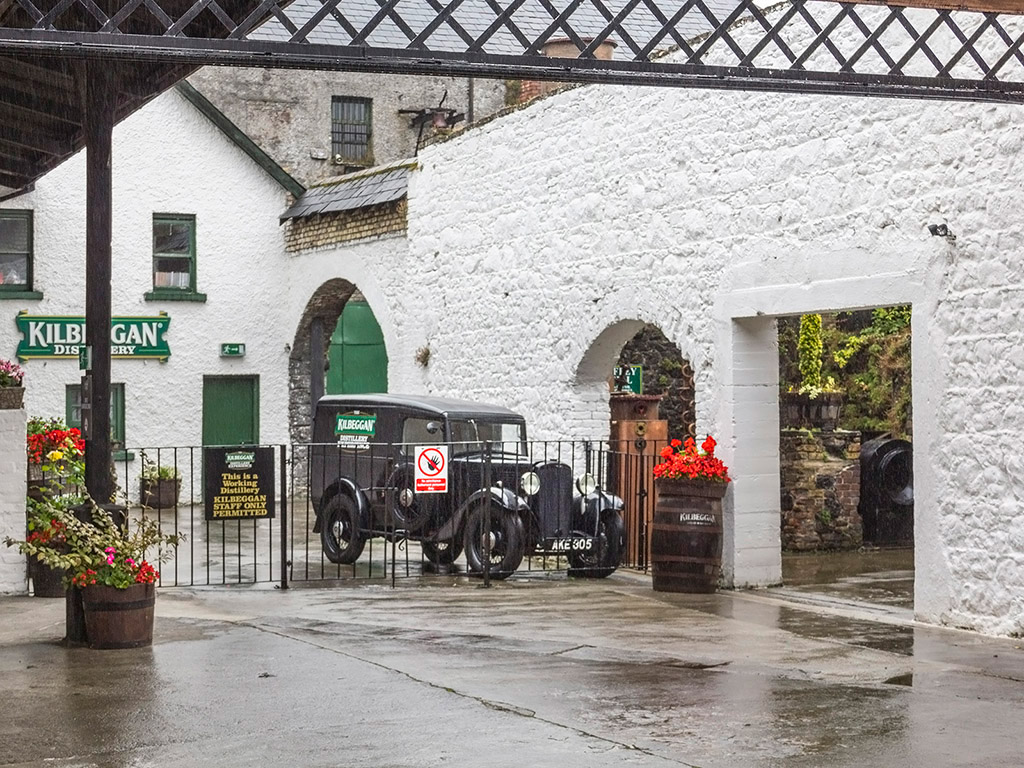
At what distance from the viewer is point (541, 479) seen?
13992 millimetres

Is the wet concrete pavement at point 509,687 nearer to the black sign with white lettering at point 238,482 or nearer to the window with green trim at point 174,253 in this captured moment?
the black sign with white lettering at point 238,482

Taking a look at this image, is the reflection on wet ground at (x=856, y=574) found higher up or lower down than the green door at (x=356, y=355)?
lower down

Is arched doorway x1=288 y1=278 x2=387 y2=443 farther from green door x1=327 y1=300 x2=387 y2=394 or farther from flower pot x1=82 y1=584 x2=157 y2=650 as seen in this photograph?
flower pot x1=82 y1=584 x2=157 y2=650

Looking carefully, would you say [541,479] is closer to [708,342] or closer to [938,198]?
[708,342]

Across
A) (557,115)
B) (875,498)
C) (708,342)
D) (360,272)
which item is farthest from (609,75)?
(360,272)

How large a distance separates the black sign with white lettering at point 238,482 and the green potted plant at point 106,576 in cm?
340

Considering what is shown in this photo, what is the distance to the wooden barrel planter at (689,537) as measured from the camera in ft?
42.6

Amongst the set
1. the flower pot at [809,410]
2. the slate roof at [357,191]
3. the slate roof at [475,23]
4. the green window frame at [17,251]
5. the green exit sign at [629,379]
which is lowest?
the flower pot at [809,410]

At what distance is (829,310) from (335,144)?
1606 cm

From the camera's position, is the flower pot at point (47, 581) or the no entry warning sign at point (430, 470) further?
the no entry warning sign at point (430, 470)

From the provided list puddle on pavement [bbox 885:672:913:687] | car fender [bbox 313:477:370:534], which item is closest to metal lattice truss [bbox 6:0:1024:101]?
puddle on pavement [bbox 885:672:913:687]

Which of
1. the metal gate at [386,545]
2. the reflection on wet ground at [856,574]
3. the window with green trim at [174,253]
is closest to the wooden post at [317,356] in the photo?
the window with green trim at [174,253]

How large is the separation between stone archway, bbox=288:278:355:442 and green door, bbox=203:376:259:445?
1.89ft

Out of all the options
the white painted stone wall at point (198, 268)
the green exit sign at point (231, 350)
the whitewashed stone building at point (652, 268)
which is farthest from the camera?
the green exit sign at point (231, 350)
